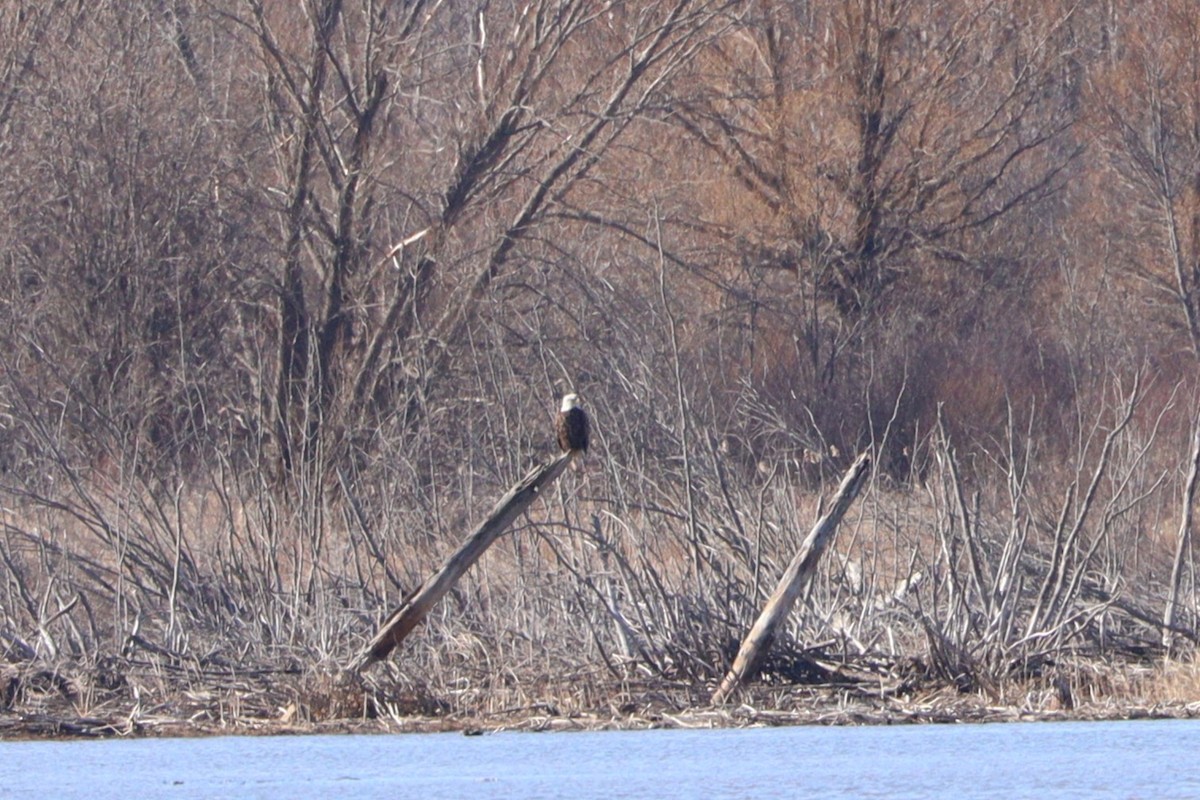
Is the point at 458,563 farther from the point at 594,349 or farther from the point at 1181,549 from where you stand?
the point at 1181,549

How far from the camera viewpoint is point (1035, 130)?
2156 cm

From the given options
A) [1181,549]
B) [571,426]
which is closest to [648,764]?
[571,426]

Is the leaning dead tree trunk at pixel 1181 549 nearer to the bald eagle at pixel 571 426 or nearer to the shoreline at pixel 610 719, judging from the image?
the shoreline at pixel 610 719

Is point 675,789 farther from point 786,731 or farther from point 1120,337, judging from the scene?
point 1120,337

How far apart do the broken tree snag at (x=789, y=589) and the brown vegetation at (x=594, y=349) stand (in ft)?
0.44

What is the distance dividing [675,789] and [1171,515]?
628 cm

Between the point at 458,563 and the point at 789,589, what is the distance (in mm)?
1158

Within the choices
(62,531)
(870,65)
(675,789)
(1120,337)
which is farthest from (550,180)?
(675,789)

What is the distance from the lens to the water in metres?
4.53

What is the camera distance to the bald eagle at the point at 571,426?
24.8ft

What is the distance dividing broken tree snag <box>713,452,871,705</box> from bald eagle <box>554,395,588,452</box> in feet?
4.35

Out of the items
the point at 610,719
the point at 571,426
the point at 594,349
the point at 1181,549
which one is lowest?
the point at 610,719

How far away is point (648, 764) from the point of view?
16.4 ft

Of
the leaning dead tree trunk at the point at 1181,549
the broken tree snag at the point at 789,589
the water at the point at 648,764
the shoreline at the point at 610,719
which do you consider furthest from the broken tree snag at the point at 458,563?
the leaning dead tree trunk at the point at 1181,549
